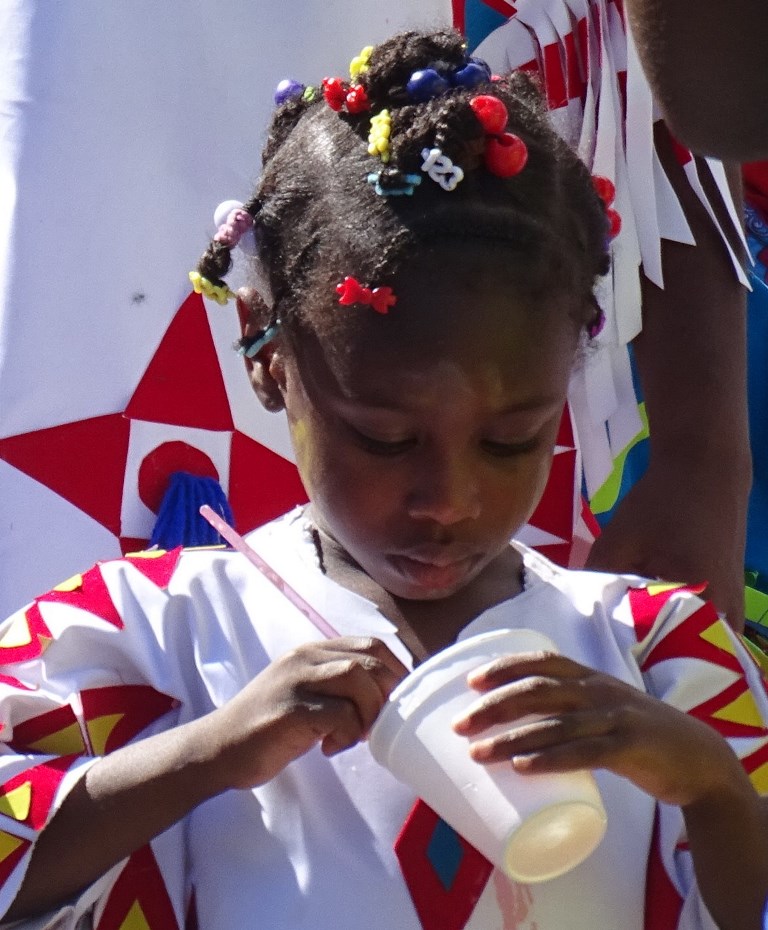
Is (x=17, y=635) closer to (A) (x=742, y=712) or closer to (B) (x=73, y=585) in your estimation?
(B) (x=73, y=585)

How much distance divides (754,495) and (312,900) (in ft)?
4.02

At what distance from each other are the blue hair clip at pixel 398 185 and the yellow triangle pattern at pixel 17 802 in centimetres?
64

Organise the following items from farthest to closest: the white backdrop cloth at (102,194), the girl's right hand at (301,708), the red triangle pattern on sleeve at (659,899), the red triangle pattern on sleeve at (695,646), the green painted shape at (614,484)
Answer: the green painted shape at (614,484) → the white backdrop cloth at (102,194) → the red triangle pattern on sleeve at (695,646) → the red triangle pattern on sleeve at (659,899) → the girl's right hand at (301,708)

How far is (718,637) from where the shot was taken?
1.49m

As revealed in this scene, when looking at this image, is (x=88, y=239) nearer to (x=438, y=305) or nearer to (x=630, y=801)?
(x=438, y=305)

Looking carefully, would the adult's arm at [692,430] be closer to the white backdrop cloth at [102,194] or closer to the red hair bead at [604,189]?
the red hair bead at [604,189]

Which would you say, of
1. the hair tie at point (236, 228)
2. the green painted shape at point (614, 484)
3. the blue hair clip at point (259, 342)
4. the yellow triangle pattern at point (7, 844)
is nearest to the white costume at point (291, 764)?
the yellow triangle pattern at point (7, 844)

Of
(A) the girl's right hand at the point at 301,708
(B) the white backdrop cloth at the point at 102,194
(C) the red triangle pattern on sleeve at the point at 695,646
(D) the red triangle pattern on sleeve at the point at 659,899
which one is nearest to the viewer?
(A) the girl's right hand at the point at 301,708

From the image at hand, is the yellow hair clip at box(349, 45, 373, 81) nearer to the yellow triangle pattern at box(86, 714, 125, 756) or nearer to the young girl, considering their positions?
the young girl

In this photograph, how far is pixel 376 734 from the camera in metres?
1.18

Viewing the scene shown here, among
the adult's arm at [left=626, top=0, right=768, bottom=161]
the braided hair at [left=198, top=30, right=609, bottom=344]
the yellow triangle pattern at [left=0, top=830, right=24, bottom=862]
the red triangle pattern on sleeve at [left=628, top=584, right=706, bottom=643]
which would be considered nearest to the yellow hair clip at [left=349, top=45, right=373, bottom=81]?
the braided hair at [left=198, top=30, right=609, bottom=344]

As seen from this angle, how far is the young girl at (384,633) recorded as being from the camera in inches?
50.6

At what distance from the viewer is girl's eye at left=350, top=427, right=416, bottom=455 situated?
140cm

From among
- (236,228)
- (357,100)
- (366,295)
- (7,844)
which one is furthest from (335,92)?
(7,844)
